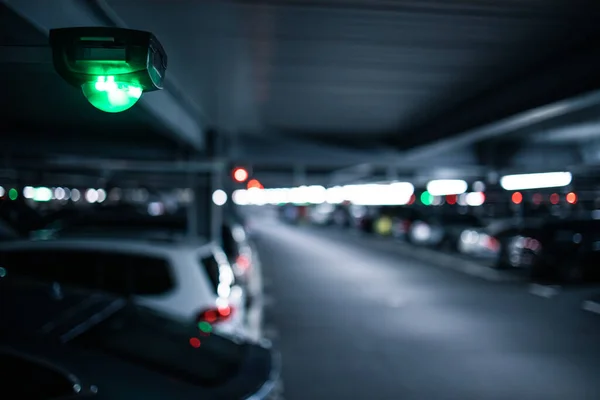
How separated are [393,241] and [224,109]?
949 inches

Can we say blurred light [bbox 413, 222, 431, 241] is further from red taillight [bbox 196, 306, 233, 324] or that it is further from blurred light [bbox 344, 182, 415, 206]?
red taillight [bbox 196, 306, 233, 324]

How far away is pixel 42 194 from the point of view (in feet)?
35.8

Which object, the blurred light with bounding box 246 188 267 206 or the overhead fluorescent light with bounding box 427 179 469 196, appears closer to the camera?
the blurred light with bounding box 246 188 267 206

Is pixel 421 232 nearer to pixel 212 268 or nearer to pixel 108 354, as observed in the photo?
pixel 212 268

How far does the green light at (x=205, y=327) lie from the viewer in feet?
18.9

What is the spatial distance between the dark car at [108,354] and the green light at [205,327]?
14 centimetres

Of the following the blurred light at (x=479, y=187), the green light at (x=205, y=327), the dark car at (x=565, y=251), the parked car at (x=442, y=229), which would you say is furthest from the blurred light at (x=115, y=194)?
the parked car at (x=442, y=229)

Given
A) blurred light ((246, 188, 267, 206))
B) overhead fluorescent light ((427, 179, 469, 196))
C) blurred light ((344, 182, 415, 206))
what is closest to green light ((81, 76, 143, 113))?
blurred light ((246, 188, 267, 206))

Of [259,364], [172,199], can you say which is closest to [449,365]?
[259,364]

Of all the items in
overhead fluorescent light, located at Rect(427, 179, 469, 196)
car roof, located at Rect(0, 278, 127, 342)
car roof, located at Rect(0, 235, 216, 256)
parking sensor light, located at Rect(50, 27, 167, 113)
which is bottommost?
car roof, located at Rect(0, 278, 127, 342)

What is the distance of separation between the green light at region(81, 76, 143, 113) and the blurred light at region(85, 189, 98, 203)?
11.4m

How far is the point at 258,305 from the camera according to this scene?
13.8 m

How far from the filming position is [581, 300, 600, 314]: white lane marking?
958cm

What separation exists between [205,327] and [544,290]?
12.0 m
